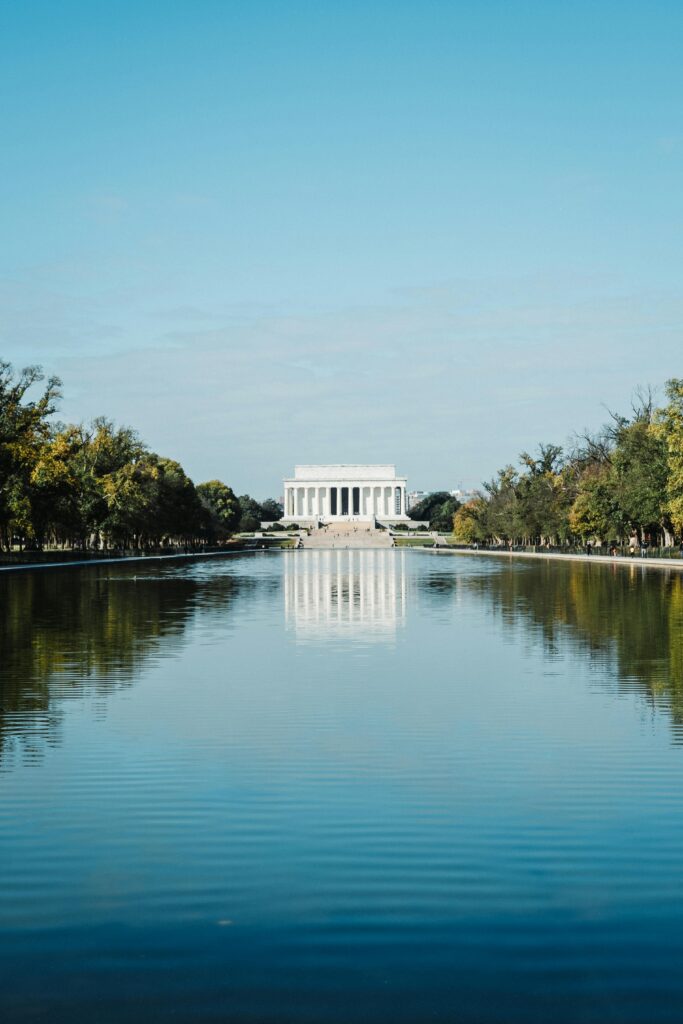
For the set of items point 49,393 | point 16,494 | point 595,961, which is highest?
point 49,393

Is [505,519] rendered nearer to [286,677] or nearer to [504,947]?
[286,677]

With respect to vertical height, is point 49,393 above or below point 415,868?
above

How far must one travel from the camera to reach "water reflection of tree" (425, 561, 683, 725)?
677 inches

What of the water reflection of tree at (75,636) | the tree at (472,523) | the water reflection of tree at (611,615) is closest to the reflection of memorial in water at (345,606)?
the water reflection of tree at (75,636)

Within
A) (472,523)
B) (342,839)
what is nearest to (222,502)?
(472,523)

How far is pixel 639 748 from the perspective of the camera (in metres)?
11.3

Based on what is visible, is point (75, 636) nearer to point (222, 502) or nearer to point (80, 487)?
point (80, 487)

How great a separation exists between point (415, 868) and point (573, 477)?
103 m

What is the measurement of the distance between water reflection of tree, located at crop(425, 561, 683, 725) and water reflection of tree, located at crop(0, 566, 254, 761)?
23.8 ft

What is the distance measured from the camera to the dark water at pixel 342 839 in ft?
18.2

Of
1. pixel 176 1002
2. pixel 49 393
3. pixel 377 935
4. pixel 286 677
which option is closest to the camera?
pixel 176 1002

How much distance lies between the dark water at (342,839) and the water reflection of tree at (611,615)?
0.24 m

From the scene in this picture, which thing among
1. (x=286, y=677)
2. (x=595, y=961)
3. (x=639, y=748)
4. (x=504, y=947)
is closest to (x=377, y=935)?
(x=504, y=947)

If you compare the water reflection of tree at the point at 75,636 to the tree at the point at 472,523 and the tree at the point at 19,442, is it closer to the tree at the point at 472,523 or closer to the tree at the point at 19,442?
the tree at the point at 19,442
